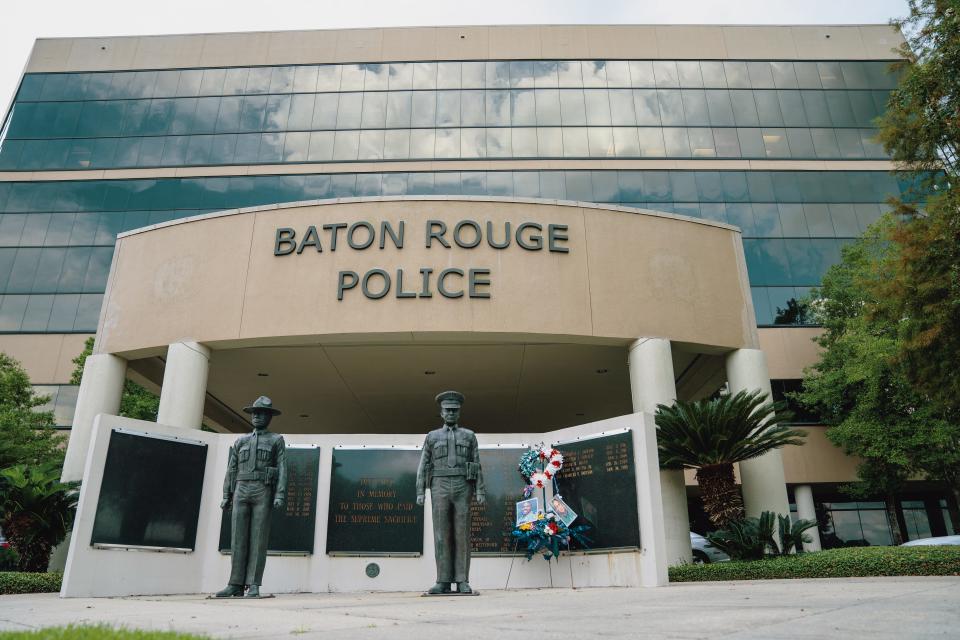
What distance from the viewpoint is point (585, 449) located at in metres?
11.1

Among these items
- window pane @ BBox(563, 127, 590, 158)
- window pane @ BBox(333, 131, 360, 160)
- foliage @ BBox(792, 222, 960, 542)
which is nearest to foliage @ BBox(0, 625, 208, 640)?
foliage @ BBox(792, 222, 960, 542)

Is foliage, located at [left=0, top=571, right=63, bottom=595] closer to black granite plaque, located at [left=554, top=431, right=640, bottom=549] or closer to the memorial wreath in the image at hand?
the memorial wreath

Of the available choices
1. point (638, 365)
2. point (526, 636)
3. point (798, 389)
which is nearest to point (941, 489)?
point (798, 389)

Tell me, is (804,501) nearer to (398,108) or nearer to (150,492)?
(150,492)

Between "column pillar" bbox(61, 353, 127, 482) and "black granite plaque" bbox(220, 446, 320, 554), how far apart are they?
16.0 feet

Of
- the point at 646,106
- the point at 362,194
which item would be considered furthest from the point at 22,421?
the point at 646,106

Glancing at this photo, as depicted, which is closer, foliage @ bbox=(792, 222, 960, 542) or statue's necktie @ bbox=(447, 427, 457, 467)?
statue's necktie @ bbox=(447, 427, 457, 467)

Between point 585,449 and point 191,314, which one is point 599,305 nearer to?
point 585,449

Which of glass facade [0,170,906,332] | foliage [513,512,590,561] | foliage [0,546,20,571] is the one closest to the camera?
foliage [513,512,590,561]

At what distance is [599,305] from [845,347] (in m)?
16.9

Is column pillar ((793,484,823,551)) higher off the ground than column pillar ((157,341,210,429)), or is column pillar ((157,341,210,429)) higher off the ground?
column pillar ((157,341,210,429))

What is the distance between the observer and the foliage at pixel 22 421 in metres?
21.0

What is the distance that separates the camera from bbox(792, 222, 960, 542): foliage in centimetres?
2406

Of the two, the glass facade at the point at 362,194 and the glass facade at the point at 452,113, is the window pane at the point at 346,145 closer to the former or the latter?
the glass facade at the point at 452,113
